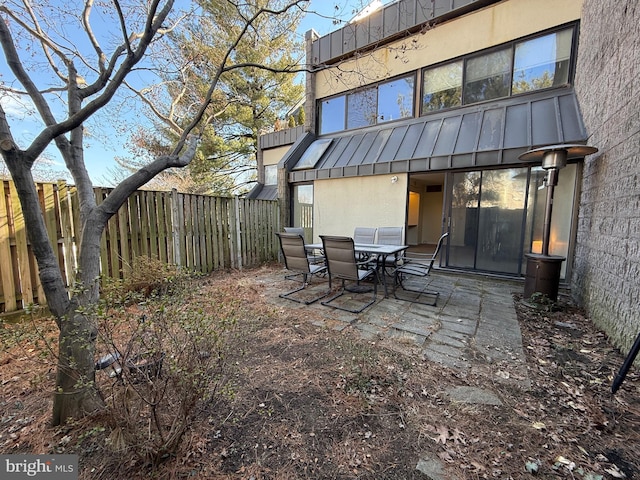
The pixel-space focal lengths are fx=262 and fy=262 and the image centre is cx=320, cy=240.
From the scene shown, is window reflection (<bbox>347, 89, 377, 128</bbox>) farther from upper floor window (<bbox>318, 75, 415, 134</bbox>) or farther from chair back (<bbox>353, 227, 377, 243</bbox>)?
chair back (<bbox>353, 227, 377, 243</bbox>)

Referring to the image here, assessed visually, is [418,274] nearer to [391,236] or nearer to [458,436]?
[391,236]

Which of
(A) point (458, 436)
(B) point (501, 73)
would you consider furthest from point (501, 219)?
(A) point (458, 436)

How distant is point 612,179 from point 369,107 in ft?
18.7

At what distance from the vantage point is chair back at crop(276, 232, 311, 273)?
4.44 m

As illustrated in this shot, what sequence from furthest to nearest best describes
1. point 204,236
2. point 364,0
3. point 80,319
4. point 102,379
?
point 204,236
point 364,0
point 102,379
point 80,319

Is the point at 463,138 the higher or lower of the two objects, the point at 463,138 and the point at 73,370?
the higher

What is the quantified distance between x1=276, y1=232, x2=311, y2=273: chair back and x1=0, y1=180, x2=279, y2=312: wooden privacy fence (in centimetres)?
168

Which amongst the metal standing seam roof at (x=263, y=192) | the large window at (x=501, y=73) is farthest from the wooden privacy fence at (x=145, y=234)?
the large window at (x=501, y=73)

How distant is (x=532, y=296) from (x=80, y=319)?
543 centimetres

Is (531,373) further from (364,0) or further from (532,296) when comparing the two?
(364,0)

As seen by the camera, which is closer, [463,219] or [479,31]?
[463,219]

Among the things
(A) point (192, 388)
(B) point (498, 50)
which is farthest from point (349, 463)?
(B) point (498, 50)

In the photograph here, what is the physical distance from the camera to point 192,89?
5047 mm

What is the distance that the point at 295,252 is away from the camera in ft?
15.0
